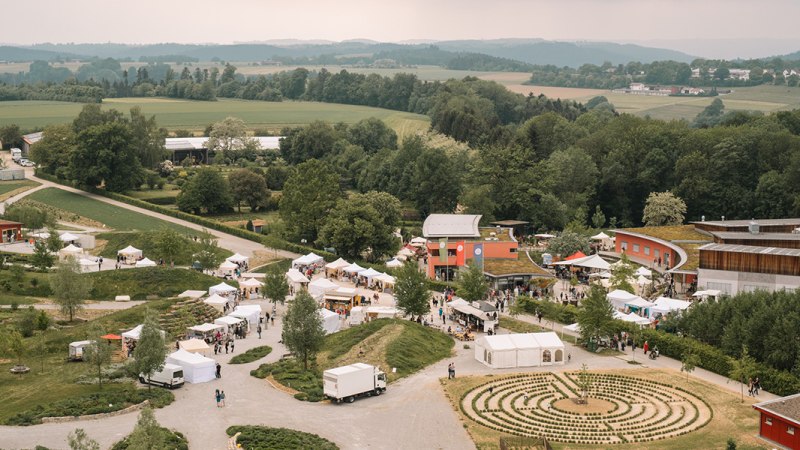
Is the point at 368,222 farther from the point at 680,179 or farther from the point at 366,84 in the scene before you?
the point at 366,84

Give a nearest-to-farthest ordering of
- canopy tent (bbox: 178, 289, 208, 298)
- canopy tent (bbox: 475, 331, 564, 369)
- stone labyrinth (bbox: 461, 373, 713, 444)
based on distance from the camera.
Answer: stone labyrinth (bbox: 461, 373, 713, 444) → canopy tent (bbox: 475, 331, 564, 369) → canopy tent (bbox: 178, 289, 208, 298)

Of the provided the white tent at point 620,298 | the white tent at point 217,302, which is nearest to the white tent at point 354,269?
the white tent at point 217,302

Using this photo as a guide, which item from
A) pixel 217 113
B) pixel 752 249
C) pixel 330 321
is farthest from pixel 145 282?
pixel 217 113

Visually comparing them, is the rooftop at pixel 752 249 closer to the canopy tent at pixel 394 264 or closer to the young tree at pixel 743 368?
the young tree at pixel 743 368

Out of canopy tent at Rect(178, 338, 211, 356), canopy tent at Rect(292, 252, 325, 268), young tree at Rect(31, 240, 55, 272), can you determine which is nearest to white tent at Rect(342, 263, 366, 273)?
canopy tent at Rect(292, 252, 325, 268)

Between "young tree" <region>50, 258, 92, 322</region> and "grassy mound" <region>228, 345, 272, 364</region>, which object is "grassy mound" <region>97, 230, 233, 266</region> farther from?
"grassy mound" <region>228, 345, 272, 364</region>
